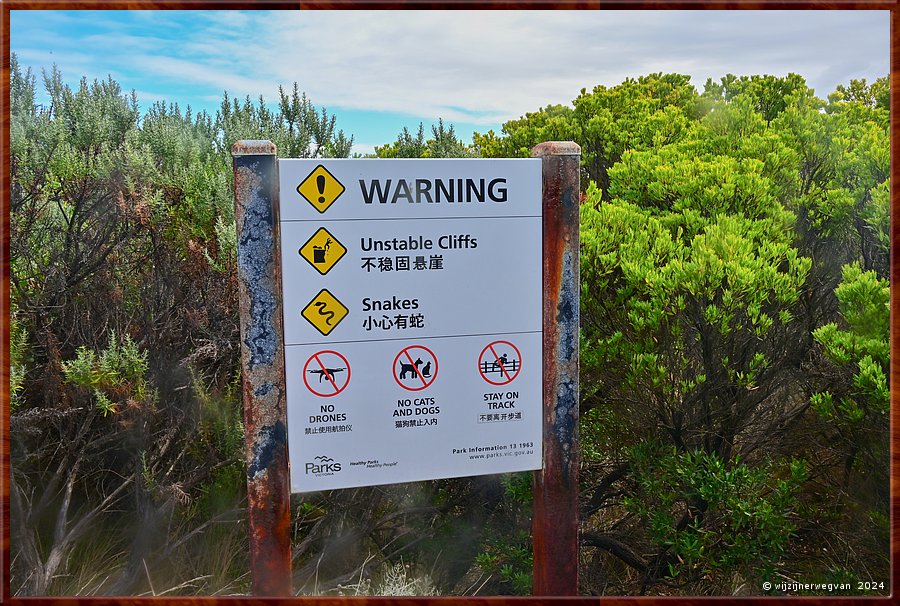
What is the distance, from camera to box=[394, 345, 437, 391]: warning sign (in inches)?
137

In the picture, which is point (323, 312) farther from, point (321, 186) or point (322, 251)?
point (321, 186)

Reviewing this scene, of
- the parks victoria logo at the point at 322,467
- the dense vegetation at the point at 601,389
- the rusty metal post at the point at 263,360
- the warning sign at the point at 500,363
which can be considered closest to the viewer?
the rusty metal post at the point at 263,360

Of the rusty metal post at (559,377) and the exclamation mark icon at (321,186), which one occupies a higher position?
the exclamation mark icon at (321,186)

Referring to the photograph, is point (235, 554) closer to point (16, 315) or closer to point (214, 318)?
point (214, 318)

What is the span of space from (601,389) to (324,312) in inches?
89.4

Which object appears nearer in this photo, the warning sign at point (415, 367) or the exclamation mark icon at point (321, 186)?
the exclamation mark icon at point (321, 186)

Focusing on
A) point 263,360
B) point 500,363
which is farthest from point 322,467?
point 500,363

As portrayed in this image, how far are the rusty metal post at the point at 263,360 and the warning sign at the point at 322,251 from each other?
0.13 meters

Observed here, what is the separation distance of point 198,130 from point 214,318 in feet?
10.0

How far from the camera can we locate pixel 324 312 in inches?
134

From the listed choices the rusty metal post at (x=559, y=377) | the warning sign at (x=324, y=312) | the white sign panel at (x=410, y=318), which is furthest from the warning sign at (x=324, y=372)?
the rusty metal post at (x=559, y=377)

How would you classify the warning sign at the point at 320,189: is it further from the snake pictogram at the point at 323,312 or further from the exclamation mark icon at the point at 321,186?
the snake pictogram at the point at 323,312

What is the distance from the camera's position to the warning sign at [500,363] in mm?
3564

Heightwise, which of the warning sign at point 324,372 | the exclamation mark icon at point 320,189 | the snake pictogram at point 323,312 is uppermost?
the exclamation mark icon at point 320,189
